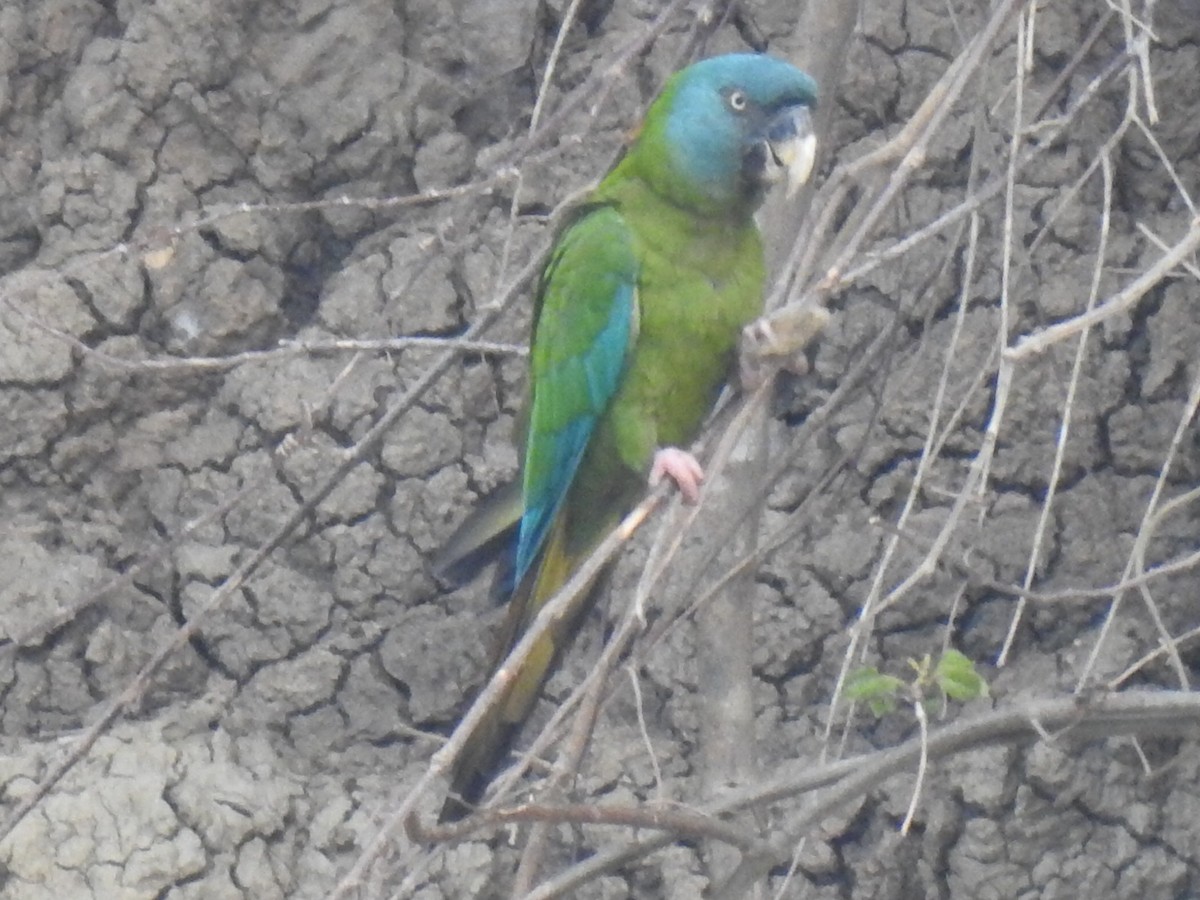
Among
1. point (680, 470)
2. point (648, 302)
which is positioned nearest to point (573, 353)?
point (648, 302)

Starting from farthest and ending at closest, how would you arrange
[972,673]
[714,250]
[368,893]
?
[714,250]
[972,673]
[368,893]

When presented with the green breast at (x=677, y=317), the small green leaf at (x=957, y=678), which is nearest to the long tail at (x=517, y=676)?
the green breast at (x=677, y=317)

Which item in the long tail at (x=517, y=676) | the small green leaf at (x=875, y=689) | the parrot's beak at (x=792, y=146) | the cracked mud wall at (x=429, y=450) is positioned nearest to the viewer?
the small green leaf at (x=875, y=689)

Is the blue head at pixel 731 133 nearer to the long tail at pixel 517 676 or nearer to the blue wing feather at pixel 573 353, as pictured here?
the blue wing feather at pixel 573 353

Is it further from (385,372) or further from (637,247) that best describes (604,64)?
(385,372)

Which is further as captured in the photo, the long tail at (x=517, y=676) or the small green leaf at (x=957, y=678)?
the long tail at (x=517, y=676)

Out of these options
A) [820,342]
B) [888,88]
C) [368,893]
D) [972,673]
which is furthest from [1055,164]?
[368,893]

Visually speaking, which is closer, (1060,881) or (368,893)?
(368,893)
